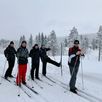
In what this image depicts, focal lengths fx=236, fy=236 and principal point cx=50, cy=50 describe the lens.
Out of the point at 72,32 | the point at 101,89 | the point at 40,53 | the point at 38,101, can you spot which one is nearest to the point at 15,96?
the point at 38,101

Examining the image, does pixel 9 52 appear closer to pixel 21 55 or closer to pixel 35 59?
pixel 35 59

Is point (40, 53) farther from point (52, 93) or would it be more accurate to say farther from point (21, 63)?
point (52, 93)

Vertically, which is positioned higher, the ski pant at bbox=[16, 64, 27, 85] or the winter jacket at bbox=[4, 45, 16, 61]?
the winter jacket at bbox=[4, 45, 16, 61]

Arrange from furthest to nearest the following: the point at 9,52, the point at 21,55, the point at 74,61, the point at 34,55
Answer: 1. the point at 9,52
2. the point at 34,55
3. the point at 21,55
4. the point at 74,61

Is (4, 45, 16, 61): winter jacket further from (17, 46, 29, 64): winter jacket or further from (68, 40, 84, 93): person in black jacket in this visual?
(68, 40, 84, 93): person in black jacket

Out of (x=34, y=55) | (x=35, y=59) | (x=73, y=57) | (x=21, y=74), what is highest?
(x=73, y=57)

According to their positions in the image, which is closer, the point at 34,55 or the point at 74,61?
the point at 74,61

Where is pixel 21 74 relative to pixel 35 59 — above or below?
below

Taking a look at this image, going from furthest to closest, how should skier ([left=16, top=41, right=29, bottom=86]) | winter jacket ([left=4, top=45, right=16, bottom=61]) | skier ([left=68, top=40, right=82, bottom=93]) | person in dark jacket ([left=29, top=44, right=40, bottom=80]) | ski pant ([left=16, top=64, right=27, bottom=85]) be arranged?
winter jacket ([left=4, top=45, right=16, bottom=61]) < person in dark jacket ([left=29, top=44, right=40, bottom=80]) < skier ([left=16, top=41, right=29, bottom=86]) < ski pant ([left=16, top=64, right=27, bottom=85]) < skier ([left=68, top=40, right=82, bottom=93])

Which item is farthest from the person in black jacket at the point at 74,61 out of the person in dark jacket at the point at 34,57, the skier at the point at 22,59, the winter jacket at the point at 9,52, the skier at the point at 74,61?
the winter jacket at the point at 9,52

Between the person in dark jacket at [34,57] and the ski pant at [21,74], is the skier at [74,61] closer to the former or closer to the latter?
the ski pant at [21,74]

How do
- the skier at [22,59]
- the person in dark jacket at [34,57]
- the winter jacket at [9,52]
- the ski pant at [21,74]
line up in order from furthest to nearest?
the winter jacket at [9,52]
the person in dark jacket at [34,57]
the skier at [22,59]
the ski pant at [21,74]

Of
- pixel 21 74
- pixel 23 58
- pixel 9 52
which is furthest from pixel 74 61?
pixel 9 52

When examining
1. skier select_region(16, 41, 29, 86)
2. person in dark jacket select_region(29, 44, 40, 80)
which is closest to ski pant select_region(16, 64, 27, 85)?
skier select_region(16, 41, 29, 86)
